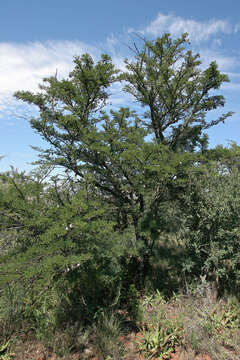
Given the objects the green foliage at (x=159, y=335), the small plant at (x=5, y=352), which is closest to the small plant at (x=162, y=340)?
the green foliage at (x=159, y=335)

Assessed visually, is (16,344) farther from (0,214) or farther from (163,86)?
(163,86)

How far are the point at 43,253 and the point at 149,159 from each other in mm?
2387

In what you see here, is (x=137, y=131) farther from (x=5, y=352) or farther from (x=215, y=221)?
(x=5, y=352)

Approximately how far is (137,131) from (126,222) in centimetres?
206

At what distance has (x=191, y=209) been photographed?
4.71 metres

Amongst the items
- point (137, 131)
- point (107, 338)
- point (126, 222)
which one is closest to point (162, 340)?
point (107, 338)

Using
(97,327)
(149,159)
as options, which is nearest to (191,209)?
(149,159)

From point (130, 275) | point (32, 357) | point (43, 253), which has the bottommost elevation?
point (32, 357)

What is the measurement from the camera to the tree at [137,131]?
420cm

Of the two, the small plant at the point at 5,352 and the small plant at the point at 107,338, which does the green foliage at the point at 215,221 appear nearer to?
the small plant at the point at 107,338

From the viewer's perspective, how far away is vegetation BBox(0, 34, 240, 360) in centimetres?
330

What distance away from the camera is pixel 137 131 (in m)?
4.65

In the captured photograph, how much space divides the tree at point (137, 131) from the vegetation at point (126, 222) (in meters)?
0.03

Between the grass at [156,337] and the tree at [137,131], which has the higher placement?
the tree at [137,131]
